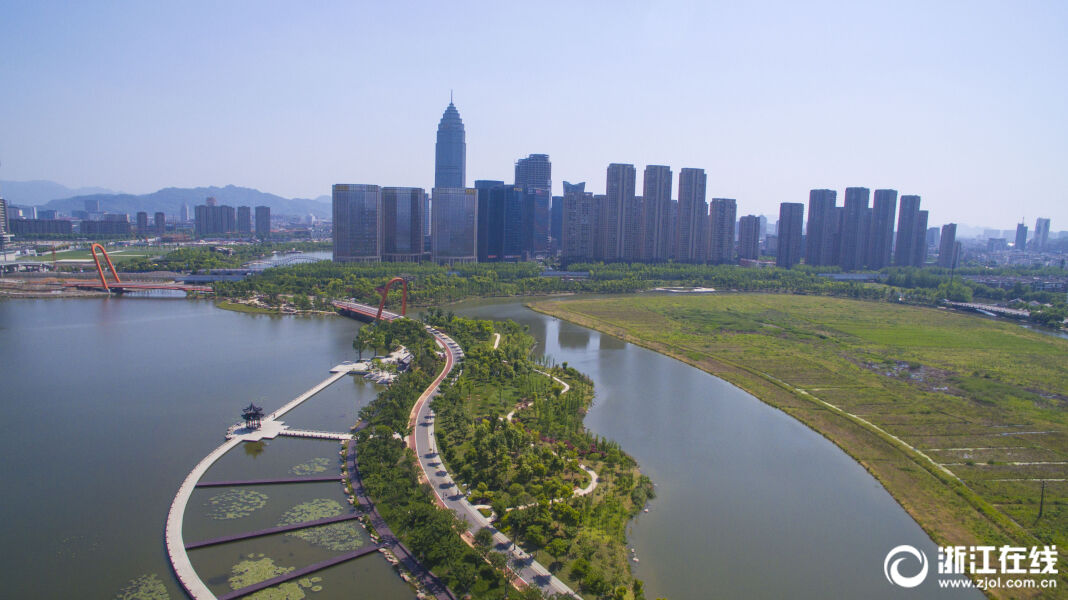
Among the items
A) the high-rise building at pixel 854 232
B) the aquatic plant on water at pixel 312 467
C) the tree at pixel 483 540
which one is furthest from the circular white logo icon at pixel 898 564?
the high-rise building at pixel 854 232

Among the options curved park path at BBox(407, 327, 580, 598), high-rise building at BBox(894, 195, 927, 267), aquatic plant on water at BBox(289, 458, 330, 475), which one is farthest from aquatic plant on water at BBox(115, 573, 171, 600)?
high-rise building at BBox(894, 195, 927, 267)

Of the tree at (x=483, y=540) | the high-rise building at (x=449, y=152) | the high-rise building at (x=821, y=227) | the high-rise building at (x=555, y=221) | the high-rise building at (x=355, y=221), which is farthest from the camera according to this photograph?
the high-rise building at (x=449, y=152)

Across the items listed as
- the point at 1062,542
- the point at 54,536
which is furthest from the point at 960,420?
the point at 54,536

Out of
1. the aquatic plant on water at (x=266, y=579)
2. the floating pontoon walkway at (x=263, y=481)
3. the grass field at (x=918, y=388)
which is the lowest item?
the aquatic plant on water at (x=266, y=579)

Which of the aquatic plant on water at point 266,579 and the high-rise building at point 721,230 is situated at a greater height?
the high-rise building at point 721,230

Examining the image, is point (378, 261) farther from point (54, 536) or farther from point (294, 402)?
point (54, 536)

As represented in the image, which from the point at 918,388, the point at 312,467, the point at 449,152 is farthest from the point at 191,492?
the point at 449,152

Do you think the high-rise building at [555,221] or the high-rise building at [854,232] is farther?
the high-rise building at [555,221]

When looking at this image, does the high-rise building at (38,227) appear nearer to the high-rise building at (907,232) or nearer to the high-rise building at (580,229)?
the high-rise building at (580,229)
